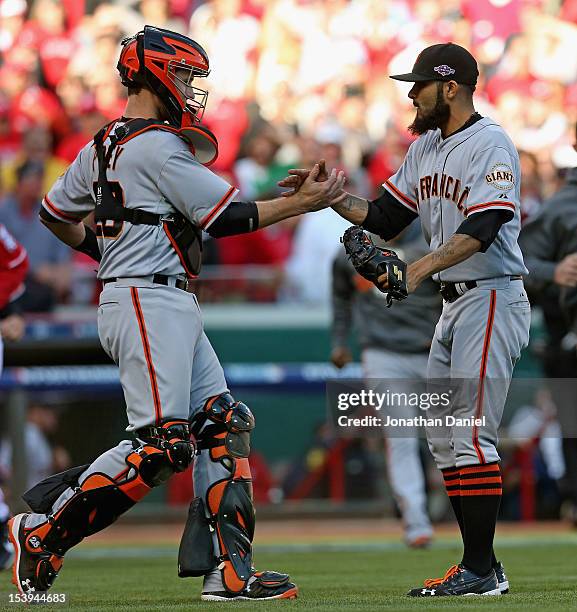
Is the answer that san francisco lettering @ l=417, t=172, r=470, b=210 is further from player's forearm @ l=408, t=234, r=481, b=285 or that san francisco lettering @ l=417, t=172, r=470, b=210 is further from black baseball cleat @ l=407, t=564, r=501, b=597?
black baseball cleat @ l=407, t=564, r=501, b=597

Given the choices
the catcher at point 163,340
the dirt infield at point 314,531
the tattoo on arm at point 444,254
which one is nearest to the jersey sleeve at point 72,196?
the catcher at point 163,340

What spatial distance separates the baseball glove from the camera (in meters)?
5.12

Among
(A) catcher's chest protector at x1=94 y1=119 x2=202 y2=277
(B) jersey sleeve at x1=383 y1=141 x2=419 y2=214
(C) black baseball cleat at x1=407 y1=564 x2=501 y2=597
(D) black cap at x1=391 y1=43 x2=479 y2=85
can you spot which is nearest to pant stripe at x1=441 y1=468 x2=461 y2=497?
(C) black baseball cleat at x1=407 y1=564 x2=501 y2=597

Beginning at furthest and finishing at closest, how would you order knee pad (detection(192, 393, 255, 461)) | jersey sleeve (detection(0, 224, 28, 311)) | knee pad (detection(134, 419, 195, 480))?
jersey sleeve (detection(0, 224, 28, 311)), knee pad (detection(192, 393, 255, 461)), knee pad (detection(134, 419, 195, 480))

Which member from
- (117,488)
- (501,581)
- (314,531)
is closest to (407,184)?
(501,581)

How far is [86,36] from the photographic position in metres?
14.4

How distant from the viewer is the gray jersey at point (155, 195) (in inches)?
198

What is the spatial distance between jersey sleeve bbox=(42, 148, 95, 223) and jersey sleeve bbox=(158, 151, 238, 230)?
0.50 metres

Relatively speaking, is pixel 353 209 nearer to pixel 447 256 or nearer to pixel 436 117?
pixel 436 117

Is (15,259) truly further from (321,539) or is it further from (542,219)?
(321,539)

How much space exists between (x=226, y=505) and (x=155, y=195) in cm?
127

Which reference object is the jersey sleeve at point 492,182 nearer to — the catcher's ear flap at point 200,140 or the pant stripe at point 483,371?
the pant stripe at point 483,371

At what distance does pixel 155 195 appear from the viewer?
5.11 m

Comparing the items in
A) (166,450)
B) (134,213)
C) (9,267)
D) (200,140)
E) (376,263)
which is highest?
(200,140)
